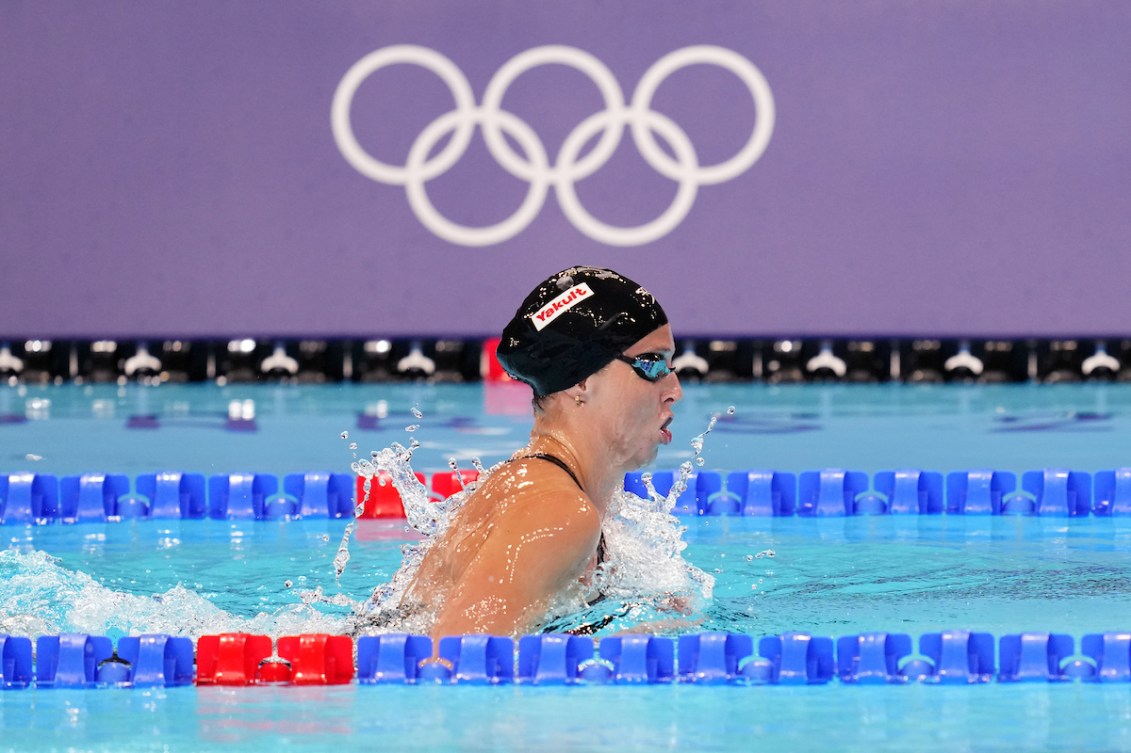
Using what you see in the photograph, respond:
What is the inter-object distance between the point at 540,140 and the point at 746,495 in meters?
5.05

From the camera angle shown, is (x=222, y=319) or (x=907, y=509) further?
(x=222, y=319)

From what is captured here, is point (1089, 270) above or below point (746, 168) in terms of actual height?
below

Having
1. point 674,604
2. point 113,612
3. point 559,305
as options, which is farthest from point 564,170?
point 559,305

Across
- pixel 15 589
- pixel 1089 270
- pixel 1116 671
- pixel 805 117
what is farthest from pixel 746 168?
pixel 1116 671

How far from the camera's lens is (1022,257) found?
1052cm

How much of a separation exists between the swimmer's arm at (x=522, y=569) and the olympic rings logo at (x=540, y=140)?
770 cm

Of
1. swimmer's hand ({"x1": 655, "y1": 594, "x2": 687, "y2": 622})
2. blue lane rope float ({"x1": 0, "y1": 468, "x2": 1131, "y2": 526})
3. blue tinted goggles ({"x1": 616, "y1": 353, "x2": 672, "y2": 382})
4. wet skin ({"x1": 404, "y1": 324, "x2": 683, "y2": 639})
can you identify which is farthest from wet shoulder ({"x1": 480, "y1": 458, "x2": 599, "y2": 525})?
blue lane rope float ({"x1": 0, "y1": 468, "x2": 1131, "y2": 526})

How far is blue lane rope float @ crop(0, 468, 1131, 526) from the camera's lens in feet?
19.0

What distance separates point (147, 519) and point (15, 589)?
4.62ft

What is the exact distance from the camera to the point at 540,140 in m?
10.5

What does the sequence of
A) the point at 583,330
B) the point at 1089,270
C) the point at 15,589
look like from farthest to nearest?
the point at 1089,270, the point at 15,589, the point at 583,330

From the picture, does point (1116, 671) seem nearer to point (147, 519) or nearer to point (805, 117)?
point (147, 519)

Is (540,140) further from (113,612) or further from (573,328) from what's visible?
(573,328)

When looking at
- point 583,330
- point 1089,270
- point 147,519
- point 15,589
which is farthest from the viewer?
point 1089,270
